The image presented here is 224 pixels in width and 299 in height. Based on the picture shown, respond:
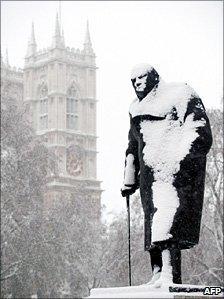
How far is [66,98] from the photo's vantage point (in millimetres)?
83562

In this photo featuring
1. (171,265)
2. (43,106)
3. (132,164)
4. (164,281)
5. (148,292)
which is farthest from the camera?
(43,106)

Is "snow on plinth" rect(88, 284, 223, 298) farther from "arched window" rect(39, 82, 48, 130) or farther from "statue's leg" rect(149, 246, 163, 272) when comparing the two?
"arched window" rect(39, 82, 48, 130)

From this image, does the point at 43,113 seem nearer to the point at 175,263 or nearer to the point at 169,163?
the point at 169,163

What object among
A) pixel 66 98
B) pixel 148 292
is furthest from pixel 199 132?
pixel 66 98

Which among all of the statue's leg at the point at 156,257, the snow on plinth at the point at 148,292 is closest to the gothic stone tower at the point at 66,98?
the statue's leg at the point at 156,257

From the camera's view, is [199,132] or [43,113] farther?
[43,113]

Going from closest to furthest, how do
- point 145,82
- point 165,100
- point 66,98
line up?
point 165,100, point 145,82, point 66,98

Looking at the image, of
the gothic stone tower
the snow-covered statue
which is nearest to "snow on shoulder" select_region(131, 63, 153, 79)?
the snow-covered statue

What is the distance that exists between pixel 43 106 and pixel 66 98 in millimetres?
2497

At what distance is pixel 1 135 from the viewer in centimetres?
2894

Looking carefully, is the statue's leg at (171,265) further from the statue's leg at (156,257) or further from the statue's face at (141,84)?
the statue's face at (141,84)

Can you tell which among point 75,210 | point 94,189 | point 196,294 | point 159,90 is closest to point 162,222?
point 196,294

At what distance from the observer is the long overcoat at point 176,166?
6852mm

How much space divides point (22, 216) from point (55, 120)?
53.9 meters
